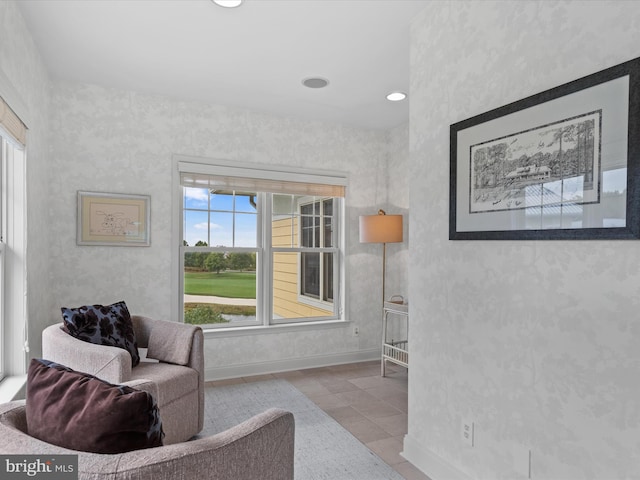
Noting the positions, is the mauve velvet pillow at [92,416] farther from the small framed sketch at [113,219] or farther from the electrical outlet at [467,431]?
the small framed sketch at [113,219]

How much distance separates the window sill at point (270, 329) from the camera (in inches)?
160

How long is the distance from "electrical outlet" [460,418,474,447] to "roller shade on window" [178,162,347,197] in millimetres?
2855

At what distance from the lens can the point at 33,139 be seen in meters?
2.85

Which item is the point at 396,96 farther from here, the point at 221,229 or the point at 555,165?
the point at 555,165

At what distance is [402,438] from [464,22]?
8.02 ft

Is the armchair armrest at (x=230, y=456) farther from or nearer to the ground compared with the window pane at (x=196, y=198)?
nearer to the ground

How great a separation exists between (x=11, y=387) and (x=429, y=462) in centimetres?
235

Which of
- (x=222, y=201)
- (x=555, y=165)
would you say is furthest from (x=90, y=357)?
(x=555, y=165)

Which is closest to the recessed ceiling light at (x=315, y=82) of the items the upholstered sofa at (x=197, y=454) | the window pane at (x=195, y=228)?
the window pane at (x=195, y=228)

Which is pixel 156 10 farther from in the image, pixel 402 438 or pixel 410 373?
pixel 402 438

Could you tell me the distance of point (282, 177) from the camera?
14.2 feet

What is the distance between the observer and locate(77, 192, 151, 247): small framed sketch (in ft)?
11.6

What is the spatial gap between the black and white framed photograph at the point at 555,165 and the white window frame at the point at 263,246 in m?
2.38

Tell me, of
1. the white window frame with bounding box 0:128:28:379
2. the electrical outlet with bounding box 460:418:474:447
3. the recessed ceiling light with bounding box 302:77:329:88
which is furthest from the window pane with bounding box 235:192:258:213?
the electrical outlet with bounding box 460:418:474:447
